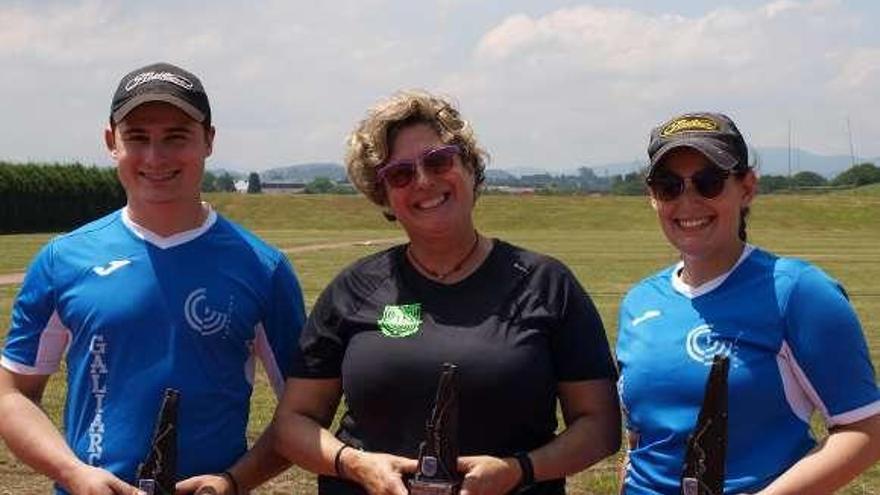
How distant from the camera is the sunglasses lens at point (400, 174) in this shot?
154 inches

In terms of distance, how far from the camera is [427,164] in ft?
12.8

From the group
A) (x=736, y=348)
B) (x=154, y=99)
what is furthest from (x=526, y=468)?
(x=154, y=99)

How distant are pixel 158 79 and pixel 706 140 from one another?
70.2 inches

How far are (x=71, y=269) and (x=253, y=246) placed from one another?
598 mm

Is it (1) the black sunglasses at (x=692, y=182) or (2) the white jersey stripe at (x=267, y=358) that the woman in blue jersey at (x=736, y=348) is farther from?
(2) the white jersey stripe at (x=267, y=358)

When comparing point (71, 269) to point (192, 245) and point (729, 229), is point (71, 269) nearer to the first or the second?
point (192, 245)

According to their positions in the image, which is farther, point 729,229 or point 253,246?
point 253,246

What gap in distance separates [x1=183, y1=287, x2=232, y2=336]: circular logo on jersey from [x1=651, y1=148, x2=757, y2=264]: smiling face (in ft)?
4.90

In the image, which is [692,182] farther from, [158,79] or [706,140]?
[158,79]

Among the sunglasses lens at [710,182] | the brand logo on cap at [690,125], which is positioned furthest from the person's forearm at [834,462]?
the brand logo on cap at [690,125]

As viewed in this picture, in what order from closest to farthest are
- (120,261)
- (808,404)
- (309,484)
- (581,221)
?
(808,404) → (120,261) → (309,484) → (581,221)

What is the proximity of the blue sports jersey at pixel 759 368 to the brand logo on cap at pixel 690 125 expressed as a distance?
43 centimetres

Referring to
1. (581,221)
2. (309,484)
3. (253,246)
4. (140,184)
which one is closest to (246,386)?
(253,246)

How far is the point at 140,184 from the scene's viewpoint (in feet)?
13.3
